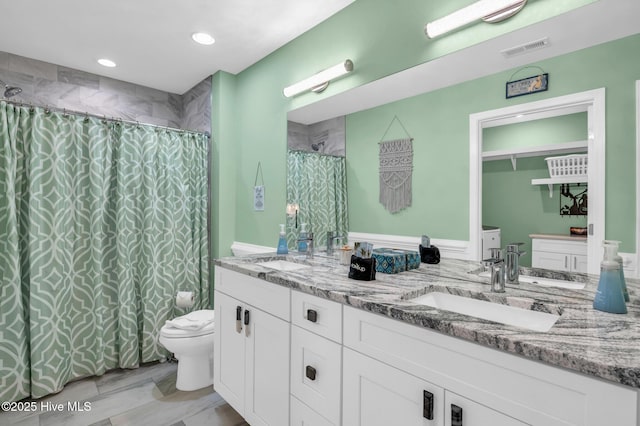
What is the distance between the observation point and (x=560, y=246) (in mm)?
1333

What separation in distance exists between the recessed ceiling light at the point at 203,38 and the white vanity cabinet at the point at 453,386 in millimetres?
2079

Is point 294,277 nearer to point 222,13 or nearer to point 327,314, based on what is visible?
point 327,314

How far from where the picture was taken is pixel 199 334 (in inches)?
87.0

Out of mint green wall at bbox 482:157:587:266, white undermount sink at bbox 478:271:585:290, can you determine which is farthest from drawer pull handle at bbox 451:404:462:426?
mint green wall at bbox 482:157:587:266

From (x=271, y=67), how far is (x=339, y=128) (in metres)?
0.88

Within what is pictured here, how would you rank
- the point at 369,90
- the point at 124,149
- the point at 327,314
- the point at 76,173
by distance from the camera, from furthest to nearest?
the point at 124,149
the point at 76,173
the point at 369,90
the point at 327,314

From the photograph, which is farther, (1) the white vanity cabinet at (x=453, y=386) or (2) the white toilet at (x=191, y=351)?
(2) the white toilet at (x=191, y=351)

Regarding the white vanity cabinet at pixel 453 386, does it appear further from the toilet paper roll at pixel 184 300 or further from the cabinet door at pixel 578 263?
the toilet paper roll at pixel 184 300

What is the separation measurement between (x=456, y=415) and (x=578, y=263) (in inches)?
33.5

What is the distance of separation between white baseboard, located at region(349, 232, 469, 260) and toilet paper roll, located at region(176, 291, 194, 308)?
1456 millimetres

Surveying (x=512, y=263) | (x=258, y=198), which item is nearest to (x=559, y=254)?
(x=512, y=263)

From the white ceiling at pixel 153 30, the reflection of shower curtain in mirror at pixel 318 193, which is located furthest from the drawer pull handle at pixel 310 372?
the white ceiling at pixel 153 30

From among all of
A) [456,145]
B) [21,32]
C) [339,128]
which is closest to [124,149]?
[21,32]

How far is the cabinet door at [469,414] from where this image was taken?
81cm
